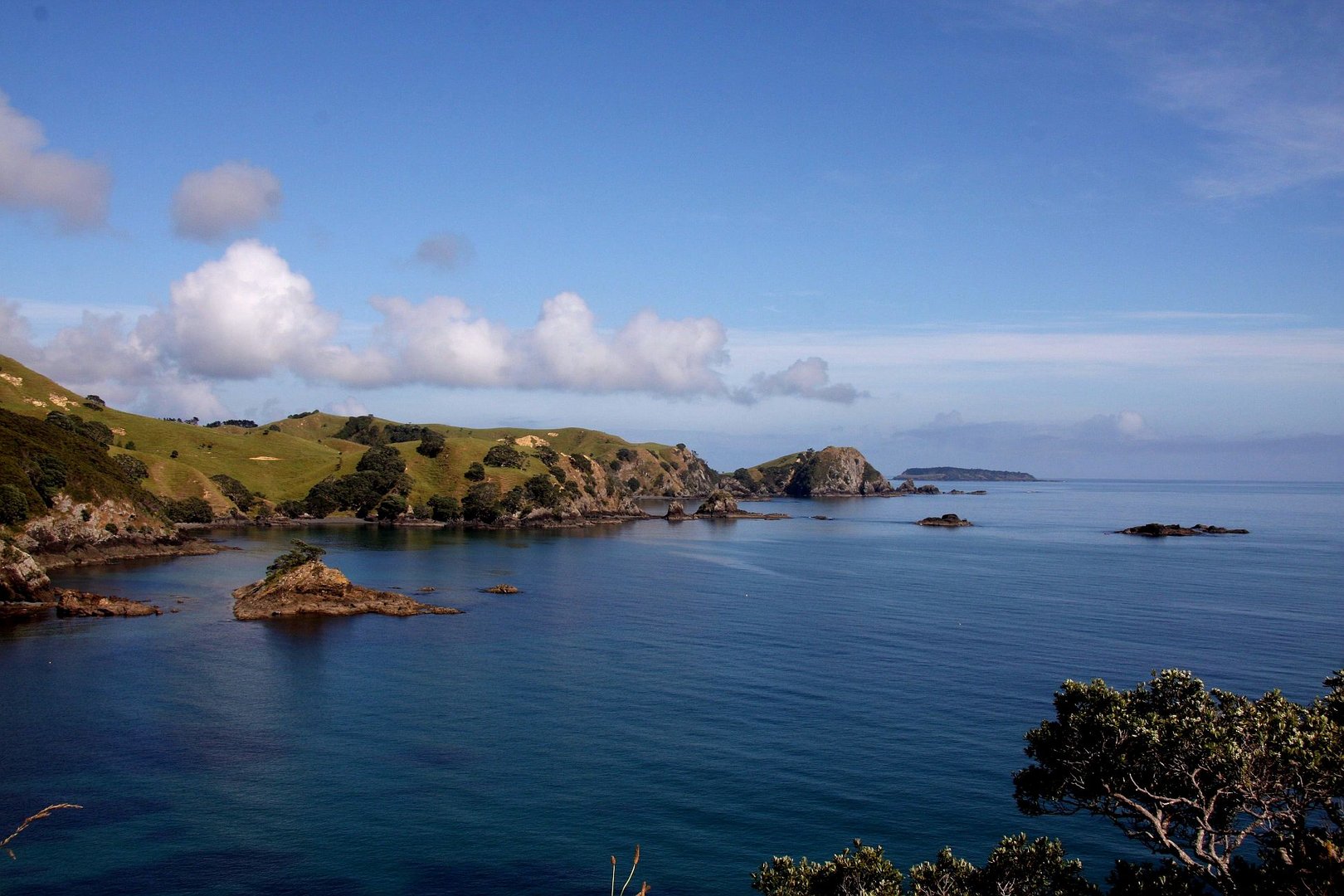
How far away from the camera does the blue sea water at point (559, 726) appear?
45000mm

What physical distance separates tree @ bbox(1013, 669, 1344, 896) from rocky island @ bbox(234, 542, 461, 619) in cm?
9214

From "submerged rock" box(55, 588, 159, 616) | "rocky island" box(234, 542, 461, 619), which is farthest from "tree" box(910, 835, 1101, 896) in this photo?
"submerged rock" box(55, 588, 159, 616)

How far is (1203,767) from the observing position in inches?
1162

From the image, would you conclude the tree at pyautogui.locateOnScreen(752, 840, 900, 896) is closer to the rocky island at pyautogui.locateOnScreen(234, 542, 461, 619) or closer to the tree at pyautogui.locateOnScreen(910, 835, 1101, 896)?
the tree at pyautogui.locateOnScreen(910, 835, 1101, 896)

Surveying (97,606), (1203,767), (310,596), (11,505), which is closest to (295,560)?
(310,596)

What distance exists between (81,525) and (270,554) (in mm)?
31900

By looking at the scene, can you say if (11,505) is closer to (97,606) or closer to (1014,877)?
(97,606)

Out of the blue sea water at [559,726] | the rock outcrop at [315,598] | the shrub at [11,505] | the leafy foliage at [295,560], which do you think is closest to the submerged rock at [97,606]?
the blue sea water at [559,726]

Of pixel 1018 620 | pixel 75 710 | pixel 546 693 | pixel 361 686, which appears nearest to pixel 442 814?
pixel 546 693

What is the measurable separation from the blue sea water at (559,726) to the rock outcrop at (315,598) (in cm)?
367

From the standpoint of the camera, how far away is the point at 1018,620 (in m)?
109

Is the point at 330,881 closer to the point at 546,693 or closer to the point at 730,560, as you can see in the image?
the point at 546,693

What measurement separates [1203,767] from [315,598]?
105871mm

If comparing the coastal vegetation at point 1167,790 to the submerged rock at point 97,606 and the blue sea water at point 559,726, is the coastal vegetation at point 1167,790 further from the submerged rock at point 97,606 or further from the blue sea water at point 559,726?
the submerged rock at point 97,606
